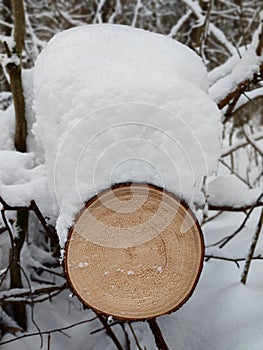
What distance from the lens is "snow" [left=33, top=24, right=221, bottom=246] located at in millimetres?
1068

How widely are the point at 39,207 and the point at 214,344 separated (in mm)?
766

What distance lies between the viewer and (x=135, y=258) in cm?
112

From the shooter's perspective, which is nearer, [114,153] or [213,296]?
[114,153]

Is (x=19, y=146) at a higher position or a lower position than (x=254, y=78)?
lower

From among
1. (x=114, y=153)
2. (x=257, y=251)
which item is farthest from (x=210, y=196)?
(x=114, y=153)

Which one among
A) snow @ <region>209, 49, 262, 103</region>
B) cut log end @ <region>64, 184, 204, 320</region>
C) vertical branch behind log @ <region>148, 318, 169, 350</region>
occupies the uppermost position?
snow @ <region>209, 49, 262, 103</region>

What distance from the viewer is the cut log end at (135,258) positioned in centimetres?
107

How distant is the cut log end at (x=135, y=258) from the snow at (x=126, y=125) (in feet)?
0.20

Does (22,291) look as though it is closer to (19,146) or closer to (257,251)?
(19,146)

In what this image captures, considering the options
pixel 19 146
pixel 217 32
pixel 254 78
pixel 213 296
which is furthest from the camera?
pixel 217 32

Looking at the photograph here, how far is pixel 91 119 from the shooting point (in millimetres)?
1111

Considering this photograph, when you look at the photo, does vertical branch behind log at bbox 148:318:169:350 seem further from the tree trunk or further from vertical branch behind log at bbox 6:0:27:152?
vertical branch behind log at bbox 6:0:27:152

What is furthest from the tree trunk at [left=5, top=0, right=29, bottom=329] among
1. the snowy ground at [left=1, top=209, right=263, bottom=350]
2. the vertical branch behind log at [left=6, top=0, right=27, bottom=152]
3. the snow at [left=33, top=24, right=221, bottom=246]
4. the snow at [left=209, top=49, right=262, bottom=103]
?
the snow at [left=209, top=49, right=262, bottom=103]

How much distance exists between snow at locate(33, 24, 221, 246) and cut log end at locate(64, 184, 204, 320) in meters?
0.06
